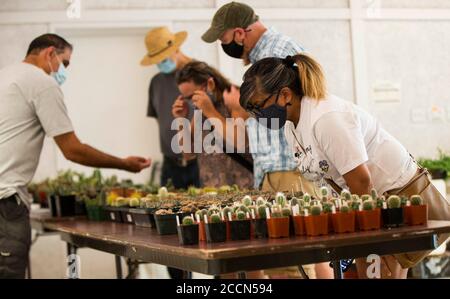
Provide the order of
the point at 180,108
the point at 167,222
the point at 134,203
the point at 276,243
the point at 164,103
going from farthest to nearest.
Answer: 1. the point at 164,103
2. the point at 180,108
3. the point at 134,203
4. the point at 167,222
5. the point at 276,243

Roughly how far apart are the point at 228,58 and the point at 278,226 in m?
3.99

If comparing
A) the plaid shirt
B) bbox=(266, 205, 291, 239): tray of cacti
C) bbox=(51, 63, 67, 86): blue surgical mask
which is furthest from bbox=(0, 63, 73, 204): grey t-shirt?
bbox=(266, 205, 291, 239): tray of cacti

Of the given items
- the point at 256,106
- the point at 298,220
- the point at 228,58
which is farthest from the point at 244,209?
the point at 228,58

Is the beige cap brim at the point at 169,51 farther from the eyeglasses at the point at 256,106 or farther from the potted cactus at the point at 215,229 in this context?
the potted cactus at the point at 215,229

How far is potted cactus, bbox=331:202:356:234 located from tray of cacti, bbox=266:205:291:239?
0.49 ft

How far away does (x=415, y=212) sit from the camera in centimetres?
268

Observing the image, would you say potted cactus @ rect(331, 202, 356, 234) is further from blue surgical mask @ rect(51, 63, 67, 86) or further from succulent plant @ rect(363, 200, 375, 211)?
blue surgical mask @ rect(51, 63, 67, 86)

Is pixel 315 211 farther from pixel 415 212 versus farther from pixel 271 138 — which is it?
pixel 271 138

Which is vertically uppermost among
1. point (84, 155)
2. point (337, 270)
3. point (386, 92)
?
point (386, 92)

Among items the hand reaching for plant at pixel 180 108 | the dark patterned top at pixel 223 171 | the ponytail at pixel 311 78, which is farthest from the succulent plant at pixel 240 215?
the hand reaching for plant at pixel 180 108

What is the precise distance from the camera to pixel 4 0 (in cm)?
657

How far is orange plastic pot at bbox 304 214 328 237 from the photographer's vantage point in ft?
8.43

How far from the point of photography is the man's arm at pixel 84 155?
4234 millimetres

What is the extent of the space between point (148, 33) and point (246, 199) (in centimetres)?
404
